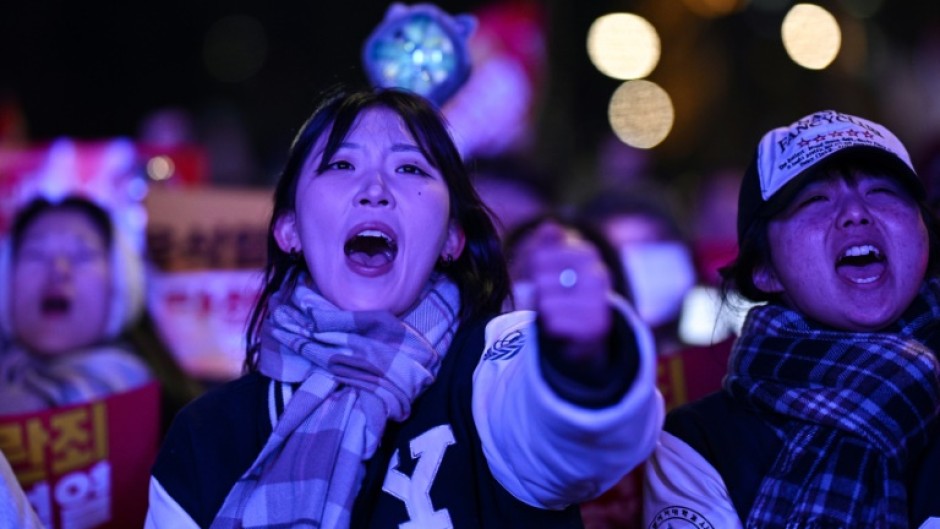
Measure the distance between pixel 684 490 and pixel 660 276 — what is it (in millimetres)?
2773

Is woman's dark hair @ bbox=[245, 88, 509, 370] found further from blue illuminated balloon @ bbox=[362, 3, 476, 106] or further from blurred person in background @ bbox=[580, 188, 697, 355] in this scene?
blurred person in background @ bbox=[580, 188, 697, 355]

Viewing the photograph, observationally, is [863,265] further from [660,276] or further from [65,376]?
[65,376]

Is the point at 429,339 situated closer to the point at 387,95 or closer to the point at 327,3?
the point at 387,95

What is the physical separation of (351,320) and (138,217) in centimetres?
352

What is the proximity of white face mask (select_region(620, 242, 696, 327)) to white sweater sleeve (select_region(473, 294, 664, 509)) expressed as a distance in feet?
9.78

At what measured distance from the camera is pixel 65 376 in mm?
4457

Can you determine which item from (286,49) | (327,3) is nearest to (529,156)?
(327,3)

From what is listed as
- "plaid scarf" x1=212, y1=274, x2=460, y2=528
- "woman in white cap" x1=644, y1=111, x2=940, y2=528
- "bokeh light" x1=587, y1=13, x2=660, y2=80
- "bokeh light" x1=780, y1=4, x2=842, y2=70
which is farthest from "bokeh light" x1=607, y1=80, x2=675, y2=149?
"plaid scarf" x1=212, y1=274, x2=460, y2=528

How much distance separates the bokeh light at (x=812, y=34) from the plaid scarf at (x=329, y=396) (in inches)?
354

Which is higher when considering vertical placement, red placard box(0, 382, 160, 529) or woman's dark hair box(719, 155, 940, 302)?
woman's dark hair box(719, 155, 940, 302)

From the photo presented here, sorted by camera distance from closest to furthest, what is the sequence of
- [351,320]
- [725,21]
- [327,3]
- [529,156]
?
[351,320] → [529,156] → [725,21] → [327,3]

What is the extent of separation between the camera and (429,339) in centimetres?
258

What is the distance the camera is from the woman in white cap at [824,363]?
8.59ft

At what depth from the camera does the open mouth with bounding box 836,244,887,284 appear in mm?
2776
